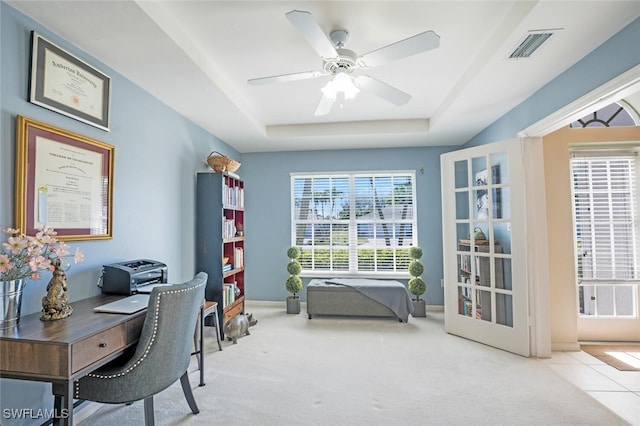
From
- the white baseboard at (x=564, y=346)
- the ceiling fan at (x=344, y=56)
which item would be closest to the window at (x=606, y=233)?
the white baseboard at (x=564, y=346)

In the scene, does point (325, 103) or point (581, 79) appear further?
point (325, 103)

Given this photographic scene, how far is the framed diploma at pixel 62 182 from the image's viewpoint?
169 cm

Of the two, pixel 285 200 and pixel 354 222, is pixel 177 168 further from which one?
pixel 354 222

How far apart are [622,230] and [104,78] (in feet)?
16.7

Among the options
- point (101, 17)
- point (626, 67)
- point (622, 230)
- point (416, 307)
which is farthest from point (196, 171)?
point (622, 230)

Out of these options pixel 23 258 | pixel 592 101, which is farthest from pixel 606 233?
pixel 23 258

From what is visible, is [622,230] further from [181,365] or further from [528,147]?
[181,365]

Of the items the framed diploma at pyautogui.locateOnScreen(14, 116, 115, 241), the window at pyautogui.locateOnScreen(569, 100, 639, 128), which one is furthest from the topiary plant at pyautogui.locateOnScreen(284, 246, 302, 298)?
the window at pyautogui.locateOnScreen(569, 100, 639, 128)

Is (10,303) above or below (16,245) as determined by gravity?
below

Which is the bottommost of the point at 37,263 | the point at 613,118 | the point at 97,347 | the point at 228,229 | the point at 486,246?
the point at 97,347

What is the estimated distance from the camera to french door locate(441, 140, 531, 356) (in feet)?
9.84

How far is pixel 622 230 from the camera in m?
3.29

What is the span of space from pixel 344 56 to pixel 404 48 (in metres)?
0.40

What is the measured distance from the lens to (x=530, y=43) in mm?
2039
